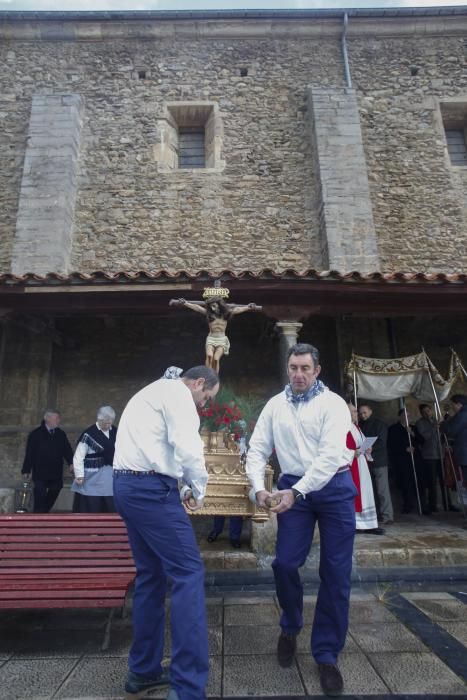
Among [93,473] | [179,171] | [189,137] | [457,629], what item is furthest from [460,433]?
[189,137]

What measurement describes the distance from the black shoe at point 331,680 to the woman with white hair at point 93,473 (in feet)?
10.8

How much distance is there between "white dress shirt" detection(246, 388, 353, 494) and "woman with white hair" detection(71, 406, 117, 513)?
292 cm

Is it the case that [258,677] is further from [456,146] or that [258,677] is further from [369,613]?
[456,146]

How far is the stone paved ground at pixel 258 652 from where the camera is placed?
2176 millimetres

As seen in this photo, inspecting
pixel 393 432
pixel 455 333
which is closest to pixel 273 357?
pixel 393 432

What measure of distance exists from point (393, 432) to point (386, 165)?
6.06 metres

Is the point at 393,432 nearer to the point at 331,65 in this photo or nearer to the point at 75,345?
the point at 75,345

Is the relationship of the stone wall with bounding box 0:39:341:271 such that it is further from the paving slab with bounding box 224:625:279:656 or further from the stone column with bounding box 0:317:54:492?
the paving slab with bounding box 224:625:279:656

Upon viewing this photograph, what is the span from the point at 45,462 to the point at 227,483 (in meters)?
2.69

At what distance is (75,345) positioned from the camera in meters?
7.84

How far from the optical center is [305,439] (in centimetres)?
246

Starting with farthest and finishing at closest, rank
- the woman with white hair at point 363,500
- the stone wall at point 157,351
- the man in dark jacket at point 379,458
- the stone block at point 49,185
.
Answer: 1. the stone block at point 49,185
2. the stone wall at point 157,351
3. the man in dark jacket at point 379,458
4. the woman with white hair at point 363,500

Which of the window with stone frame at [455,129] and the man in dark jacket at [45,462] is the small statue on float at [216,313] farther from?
the window with stone frame at [455,129]

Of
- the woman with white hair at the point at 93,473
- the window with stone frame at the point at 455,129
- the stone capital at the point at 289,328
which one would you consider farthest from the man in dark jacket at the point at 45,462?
the window with stone frame at the point at 455,129
